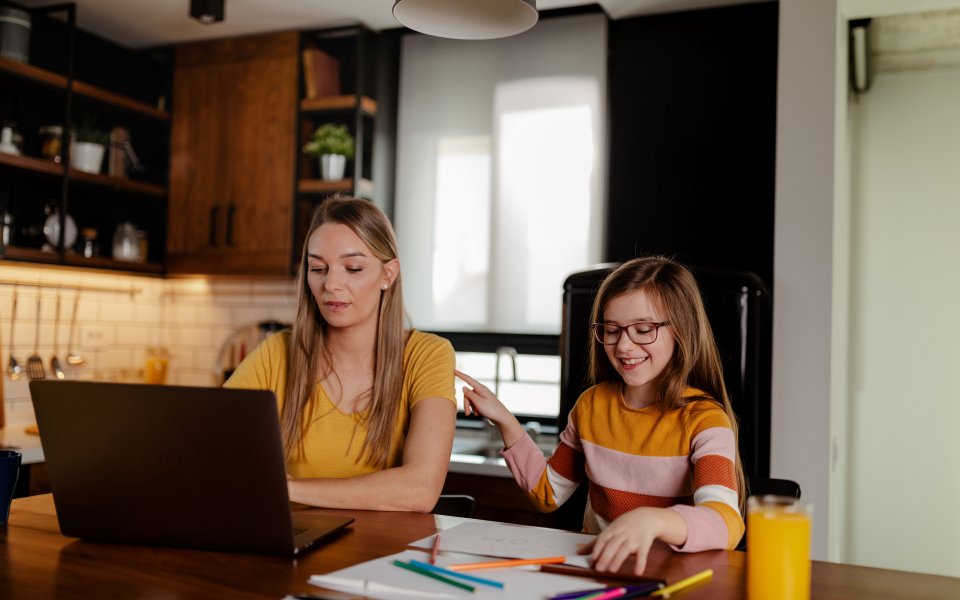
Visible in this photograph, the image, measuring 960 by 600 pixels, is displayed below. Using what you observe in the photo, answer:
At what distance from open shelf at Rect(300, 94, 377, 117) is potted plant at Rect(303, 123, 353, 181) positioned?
0.27 ft

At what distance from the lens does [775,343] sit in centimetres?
231

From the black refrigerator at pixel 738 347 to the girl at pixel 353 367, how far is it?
1.28 feet

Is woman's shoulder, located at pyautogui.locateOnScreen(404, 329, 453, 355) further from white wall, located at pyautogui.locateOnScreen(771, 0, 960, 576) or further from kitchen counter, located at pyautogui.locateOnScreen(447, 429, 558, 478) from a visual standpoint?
white wall, located at pyautogui.locateOnScreen(771, 0, 960, 576)

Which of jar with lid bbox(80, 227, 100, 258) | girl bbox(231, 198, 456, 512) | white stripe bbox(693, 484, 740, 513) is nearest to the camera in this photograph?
white stripe bbox(693, 484, 740, 513)

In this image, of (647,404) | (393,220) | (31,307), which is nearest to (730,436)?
(647,404)

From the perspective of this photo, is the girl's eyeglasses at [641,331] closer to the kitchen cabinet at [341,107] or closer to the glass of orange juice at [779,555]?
the glass of orange juice at [779,555]

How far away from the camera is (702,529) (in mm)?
1132

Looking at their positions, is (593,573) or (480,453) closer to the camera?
(593,573)

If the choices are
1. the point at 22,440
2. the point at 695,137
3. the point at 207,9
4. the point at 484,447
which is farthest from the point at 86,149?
the point at 695,137

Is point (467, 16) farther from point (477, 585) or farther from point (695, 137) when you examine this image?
point (695, 137)

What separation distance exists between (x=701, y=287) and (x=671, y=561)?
97cm

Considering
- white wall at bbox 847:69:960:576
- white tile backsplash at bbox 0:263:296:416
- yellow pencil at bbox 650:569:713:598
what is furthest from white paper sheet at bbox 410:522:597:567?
white wall at bbox 847:69:960:576

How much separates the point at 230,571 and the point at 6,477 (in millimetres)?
438

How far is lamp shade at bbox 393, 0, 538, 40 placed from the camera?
5.28 ft
